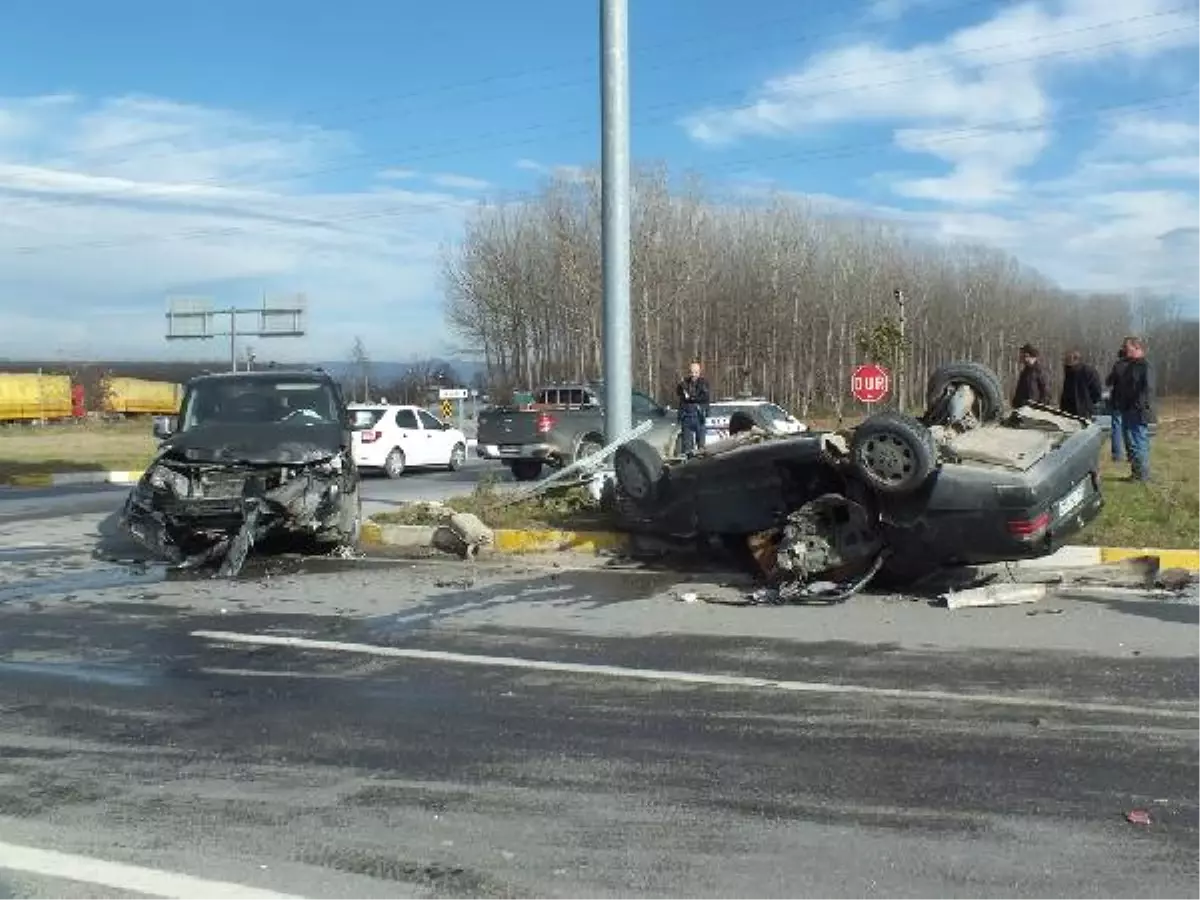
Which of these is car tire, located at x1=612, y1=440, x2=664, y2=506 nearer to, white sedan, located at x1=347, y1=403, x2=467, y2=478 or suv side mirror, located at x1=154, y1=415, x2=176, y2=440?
suv side mirror, located at x1=154, y1=415, x2=176, y2=440

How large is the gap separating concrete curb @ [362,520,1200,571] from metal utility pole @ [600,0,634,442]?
217cm

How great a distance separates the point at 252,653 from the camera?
306 inches

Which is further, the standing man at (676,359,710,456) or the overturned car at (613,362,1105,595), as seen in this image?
the standing man at (676,359,710,456)

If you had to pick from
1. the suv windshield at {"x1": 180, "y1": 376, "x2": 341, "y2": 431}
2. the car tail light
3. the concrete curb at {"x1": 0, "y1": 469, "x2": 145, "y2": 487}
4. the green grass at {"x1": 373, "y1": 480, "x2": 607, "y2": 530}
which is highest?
the suv windshield at {"x1": 180, "y1": 376, "x2": 341, "y2": 431}

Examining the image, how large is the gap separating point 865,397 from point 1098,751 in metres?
23.5

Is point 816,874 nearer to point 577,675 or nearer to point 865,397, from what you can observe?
point 577,675

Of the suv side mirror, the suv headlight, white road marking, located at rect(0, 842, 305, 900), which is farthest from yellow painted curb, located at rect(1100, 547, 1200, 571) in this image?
the suv side mirror

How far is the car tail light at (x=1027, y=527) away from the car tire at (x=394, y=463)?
17.7 meters

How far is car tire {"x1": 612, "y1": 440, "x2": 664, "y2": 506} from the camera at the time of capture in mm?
10461

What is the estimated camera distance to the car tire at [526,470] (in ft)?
76.9

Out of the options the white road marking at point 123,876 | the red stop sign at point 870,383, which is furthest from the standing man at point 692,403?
the white road marking at point 123,876

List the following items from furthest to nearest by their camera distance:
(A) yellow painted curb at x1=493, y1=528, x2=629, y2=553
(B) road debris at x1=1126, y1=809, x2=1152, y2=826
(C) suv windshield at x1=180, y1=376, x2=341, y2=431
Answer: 1. (C) suv windshield at x1=180, y1=376, x2=341, y2=431
2. (A) yellow painted curb at x1=493, y1=528, x2=629, y2=553
3. (B) road debris at x1=1126, y1=809, x2=1152, y2=826

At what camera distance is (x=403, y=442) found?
996 inches

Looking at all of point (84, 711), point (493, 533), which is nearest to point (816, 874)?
point (84, 711)
